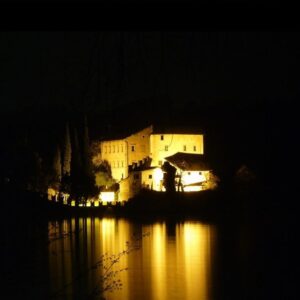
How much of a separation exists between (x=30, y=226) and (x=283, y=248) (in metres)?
14.4

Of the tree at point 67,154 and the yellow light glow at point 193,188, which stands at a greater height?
the tree at point 67,154

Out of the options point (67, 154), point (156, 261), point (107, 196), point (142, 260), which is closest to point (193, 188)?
point (107, 196)

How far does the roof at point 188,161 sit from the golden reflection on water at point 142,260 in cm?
202

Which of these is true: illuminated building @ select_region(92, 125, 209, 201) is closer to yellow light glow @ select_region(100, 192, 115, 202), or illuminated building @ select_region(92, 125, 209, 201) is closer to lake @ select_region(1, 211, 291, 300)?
yellow light glow @ select_region(100, 192, 115, 202)

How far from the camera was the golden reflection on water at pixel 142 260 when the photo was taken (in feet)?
37.7

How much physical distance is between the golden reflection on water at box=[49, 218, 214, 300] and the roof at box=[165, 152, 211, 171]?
2024 mm

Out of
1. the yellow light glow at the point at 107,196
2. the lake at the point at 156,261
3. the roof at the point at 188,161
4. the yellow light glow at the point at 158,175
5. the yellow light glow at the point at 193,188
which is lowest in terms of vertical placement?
the lake at the point at 156,261

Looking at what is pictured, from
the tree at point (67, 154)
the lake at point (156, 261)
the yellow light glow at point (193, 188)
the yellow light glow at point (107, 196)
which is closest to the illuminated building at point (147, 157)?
the yellow light glow at point (193, 188)

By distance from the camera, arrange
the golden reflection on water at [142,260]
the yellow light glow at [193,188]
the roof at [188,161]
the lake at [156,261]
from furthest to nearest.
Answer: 1. the yellow light glow at [193,188]
2. the roof at [188,161]
3. the golden reflection on water at [142,260]
4. the lake at [156,261]

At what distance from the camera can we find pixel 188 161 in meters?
22.4

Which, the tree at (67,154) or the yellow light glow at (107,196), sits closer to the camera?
the tree at (67,154)

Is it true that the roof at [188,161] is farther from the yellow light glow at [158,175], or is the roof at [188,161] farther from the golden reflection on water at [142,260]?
the golden reflection on water at [142,260]

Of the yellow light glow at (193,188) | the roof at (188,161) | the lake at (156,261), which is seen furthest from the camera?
the yellow light glow at (193,188)

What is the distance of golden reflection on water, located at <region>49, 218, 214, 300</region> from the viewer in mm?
11500
